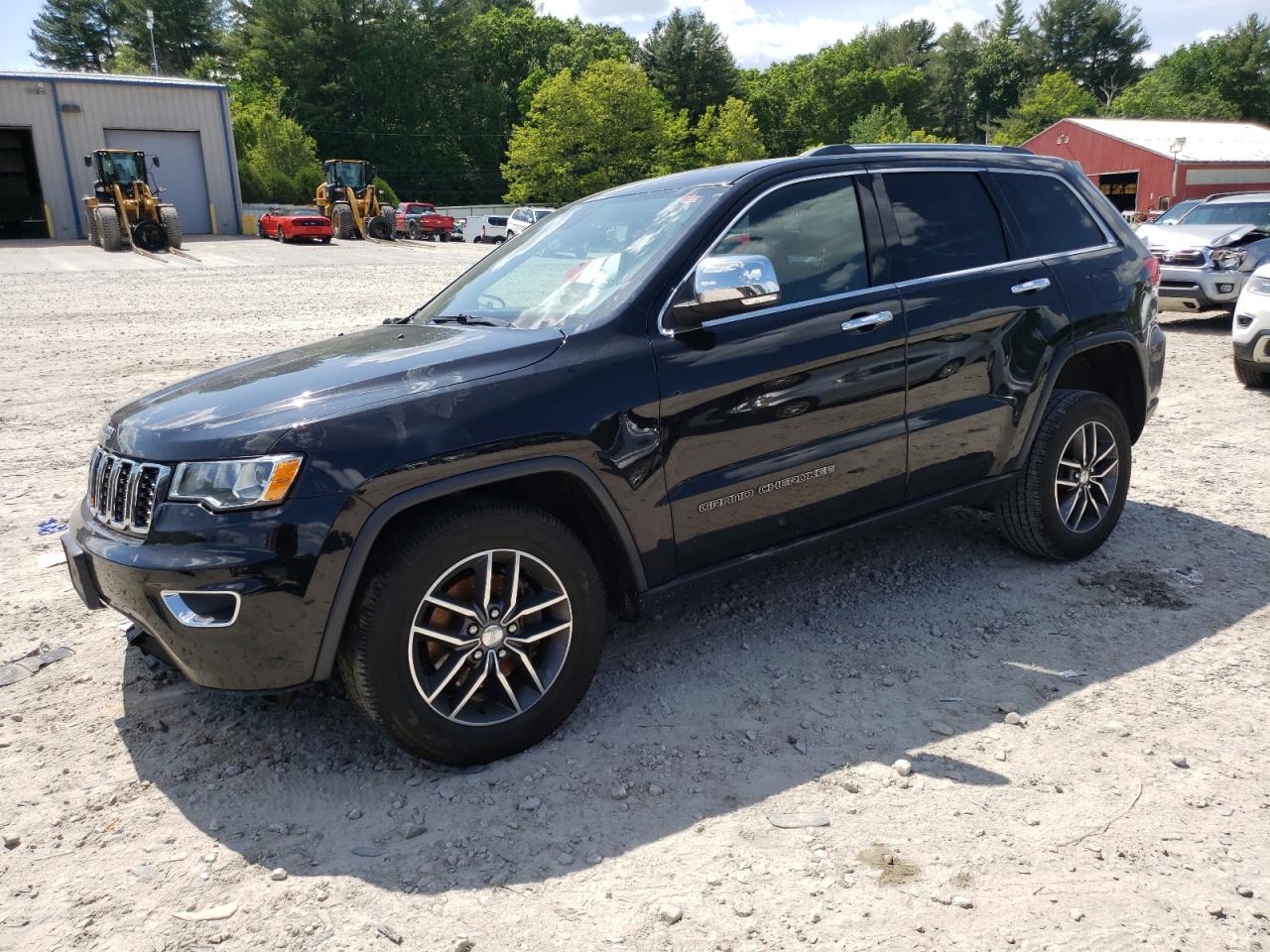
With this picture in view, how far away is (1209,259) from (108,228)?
96.5 ft

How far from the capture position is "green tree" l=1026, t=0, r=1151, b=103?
95.9m

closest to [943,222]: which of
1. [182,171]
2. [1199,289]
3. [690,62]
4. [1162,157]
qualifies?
[1199,289]

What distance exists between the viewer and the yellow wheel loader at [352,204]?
124 feet

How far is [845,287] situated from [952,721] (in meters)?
1.67

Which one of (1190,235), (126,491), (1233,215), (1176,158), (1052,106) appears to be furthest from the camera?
(1052,106)

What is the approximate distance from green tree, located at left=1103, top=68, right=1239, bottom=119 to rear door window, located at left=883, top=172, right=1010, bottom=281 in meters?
79.3

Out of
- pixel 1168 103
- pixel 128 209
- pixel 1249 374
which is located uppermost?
pixel 1168 103

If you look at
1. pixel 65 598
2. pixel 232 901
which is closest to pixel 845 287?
pixel 232 901

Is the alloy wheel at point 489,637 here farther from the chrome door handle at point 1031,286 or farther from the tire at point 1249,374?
the tire at point 1249,374

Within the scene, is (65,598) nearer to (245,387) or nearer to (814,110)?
(245,387)

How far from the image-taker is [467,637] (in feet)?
9.74

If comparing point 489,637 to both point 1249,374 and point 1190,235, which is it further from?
point 1190,235

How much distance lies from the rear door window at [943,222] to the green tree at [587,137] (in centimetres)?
5376

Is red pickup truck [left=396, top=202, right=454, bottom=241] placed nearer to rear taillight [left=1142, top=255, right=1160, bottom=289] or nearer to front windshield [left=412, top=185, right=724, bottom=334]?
front windshield [left=412, top=185, right=724, bottom=334]
